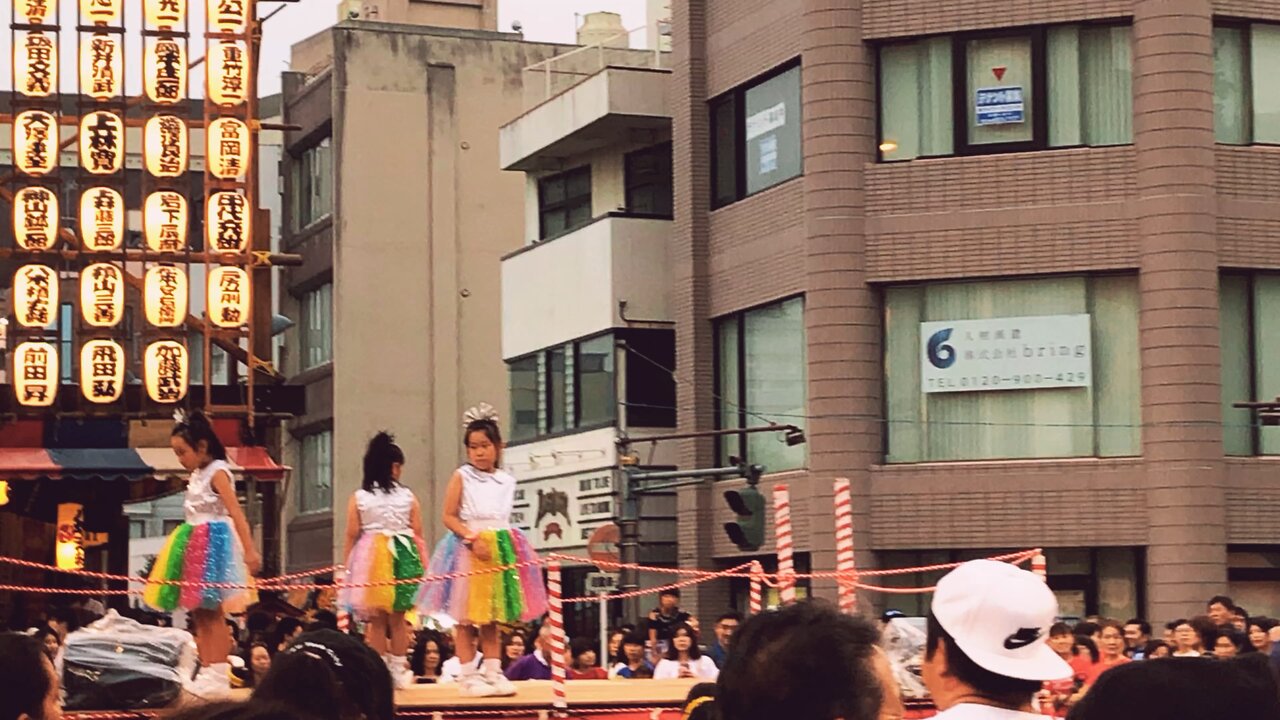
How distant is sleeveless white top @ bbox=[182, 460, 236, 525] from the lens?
14398 mm

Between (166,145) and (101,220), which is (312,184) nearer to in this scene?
(166,145)

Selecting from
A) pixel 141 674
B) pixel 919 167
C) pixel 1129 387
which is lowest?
pixel 141 674

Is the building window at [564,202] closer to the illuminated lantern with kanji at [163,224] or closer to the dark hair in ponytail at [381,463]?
the illuminated lantern with kanji at [163,224]

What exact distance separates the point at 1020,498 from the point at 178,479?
42.2ft

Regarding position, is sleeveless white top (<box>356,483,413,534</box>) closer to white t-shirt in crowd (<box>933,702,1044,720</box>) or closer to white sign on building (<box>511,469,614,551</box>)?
white t-shirt in crowd (<box>933,702,1044,720</box>)

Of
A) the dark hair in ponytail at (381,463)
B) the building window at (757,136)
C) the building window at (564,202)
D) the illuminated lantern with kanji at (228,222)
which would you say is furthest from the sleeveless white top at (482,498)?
the building window at (564,202)

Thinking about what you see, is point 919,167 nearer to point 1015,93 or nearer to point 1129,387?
point 1015,93

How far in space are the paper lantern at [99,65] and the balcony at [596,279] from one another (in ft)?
27.8

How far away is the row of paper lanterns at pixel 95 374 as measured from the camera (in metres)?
32.5

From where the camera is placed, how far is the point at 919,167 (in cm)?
3066

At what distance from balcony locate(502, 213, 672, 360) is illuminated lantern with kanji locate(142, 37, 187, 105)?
24.7 ft

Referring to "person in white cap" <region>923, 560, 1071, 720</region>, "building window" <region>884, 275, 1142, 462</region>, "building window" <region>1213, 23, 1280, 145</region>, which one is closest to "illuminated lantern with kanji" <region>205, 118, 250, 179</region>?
"building window" <region>884, 275, 1142, 462</region>

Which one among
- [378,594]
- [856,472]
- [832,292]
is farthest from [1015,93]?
[378,594]

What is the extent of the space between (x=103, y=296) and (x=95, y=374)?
3.77ft
